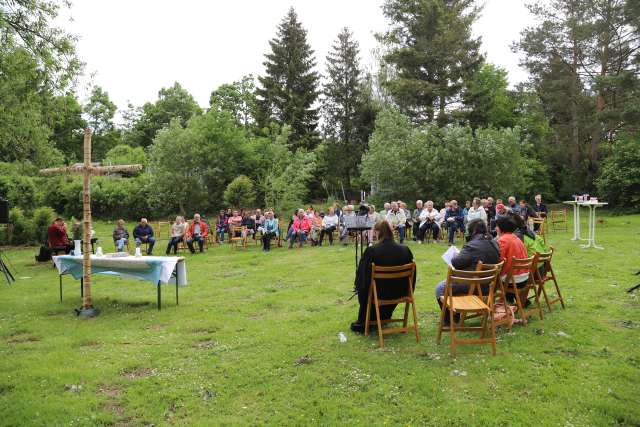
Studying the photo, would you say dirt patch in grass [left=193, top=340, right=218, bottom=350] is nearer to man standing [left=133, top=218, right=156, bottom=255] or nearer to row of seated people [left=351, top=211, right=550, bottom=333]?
row of seated people [left=351, top=211, right=550, bottom=333]

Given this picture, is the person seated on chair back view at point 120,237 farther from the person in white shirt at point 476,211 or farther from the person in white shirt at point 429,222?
the person in white shirt at point 476,211

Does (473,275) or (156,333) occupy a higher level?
(473,275)

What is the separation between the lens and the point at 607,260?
10539mm

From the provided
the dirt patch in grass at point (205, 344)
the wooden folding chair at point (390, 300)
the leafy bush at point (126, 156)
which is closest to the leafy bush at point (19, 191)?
the leafy bush at point (126, 156)

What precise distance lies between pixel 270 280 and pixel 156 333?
3.73m

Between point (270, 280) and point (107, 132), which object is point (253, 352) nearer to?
point (270, 280)

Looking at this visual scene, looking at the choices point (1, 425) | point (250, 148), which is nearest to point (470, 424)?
point (1, 425)

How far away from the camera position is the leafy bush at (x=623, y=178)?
22.0 meters

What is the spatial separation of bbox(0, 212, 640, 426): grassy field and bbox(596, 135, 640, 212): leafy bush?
53.0ft

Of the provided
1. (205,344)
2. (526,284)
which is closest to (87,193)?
(205,344)

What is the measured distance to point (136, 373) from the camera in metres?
4.93

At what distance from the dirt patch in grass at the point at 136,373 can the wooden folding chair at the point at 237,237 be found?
33.6ft

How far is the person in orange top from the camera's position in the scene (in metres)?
5.95

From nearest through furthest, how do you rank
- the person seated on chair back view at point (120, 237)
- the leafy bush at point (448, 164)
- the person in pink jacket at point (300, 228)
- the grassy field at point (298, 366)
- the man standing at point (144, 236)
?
1. the grassy field at point (298, 366)
2. the person seated on chair back view at point (120, 237)
3. the man standing at point (144, 236)
4. the person in pink jacket at point (300, 228)
5. the leafy bush at point (448, 164)
